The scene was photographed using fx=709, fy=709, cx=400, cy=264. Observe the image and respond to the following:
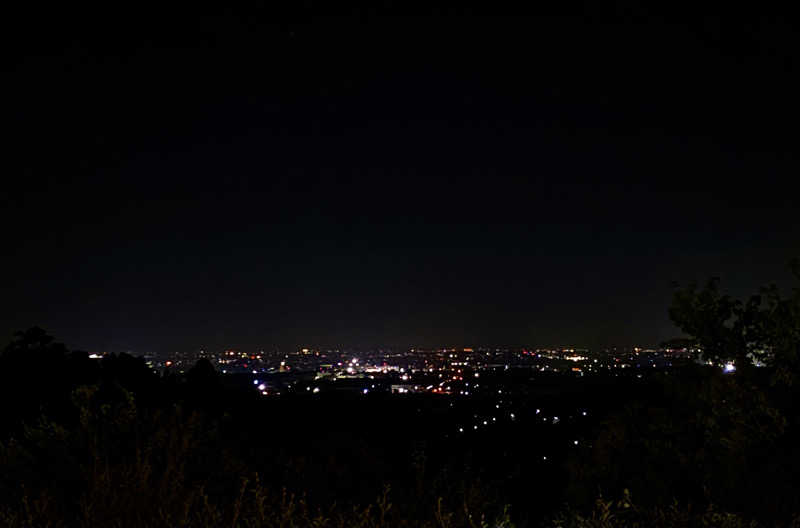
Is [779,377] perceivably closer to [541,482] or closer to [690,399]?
[690,399]

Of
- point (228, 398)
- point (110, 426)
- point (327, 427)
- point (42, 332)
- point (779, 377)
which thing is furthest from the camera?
point (228, 398)

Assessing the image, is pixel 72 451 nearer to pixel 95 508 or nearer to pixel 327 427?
pixel 95 508

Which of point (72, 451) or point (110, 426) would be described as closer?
point (72, 451)

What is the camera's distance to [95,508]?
4238 mm

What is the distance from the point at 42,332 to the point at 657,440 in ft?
74.5

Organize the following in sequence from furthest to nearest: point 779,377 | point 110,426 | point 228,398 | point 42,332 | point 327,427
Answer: point 228,398 < point 327,427 < point 42,332 < point 779,377 < point 110,426

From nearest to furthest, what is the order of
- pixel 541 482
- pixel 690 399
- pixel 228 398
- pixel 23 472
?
pixel 23 472 → pixel 690 399 → pixel 541 482 → pixel 228 398

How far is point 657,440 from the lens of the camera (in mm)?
11578

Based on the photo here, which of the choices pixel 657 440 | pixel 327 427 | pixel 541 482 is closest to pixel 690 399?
pixel 657 440

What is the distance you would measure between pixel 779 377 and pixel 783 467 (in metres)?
1.14

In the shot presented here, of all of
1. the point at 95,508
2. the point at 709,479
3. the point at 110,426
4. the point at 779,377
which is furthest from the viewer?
the point at 709,479

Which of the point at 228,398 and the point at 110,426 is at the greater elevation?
the point at 110,426

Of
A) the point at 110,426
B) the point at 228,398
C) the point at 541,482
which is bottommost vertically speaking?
the point at 541,482

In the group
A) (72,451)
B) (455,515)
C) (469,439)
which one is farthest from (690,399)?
(469,439)
